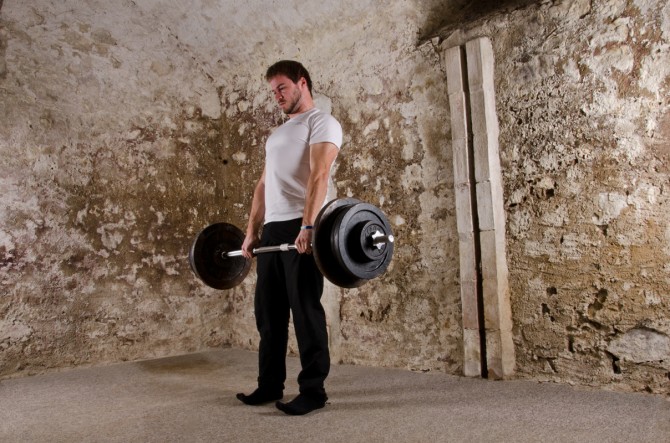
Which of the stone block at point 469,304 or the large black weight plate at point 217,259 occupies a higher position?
Result: the large black weight plate at point 217,259

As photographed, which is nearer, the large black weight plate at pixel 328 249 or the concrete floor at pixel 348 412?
the concrete floor at pixel 348 412

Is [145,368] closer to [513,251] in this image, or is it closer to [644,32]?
[513,251]

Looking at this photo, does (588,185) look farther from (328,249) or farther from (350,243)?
(328,249)

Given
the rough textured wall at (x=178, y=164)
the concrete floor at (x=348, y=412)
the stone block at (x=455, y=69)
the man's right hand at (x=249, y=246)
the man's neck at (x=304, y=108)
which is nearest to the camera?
the concrete floor at (x=348, y=412)

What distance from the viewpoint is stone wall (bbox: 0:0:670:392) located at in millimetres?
2584

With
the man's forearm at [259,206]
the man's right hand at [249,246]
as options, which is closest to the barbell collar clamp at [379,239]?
the man's right hand at [249,246]

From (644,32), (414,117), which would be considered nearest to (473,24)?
(414,117)

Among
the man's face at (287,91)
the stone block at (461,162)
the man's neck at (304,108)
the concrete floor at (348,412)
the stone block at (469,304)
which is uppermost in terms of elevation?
the man's face at (287,91)

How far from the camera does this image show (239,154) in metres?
4.53

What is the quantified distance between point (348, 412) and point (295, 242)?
2.71 ft

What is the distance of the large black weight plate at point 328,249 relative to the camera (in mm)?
2160

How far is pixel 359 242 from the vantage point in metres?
2.23

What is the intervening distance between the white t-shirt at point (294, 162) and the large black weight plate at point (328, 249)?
0.98ft

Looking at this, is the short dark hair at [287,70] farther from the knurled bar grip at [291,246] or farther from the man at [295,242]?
the knurled bar grip at [291,246]
